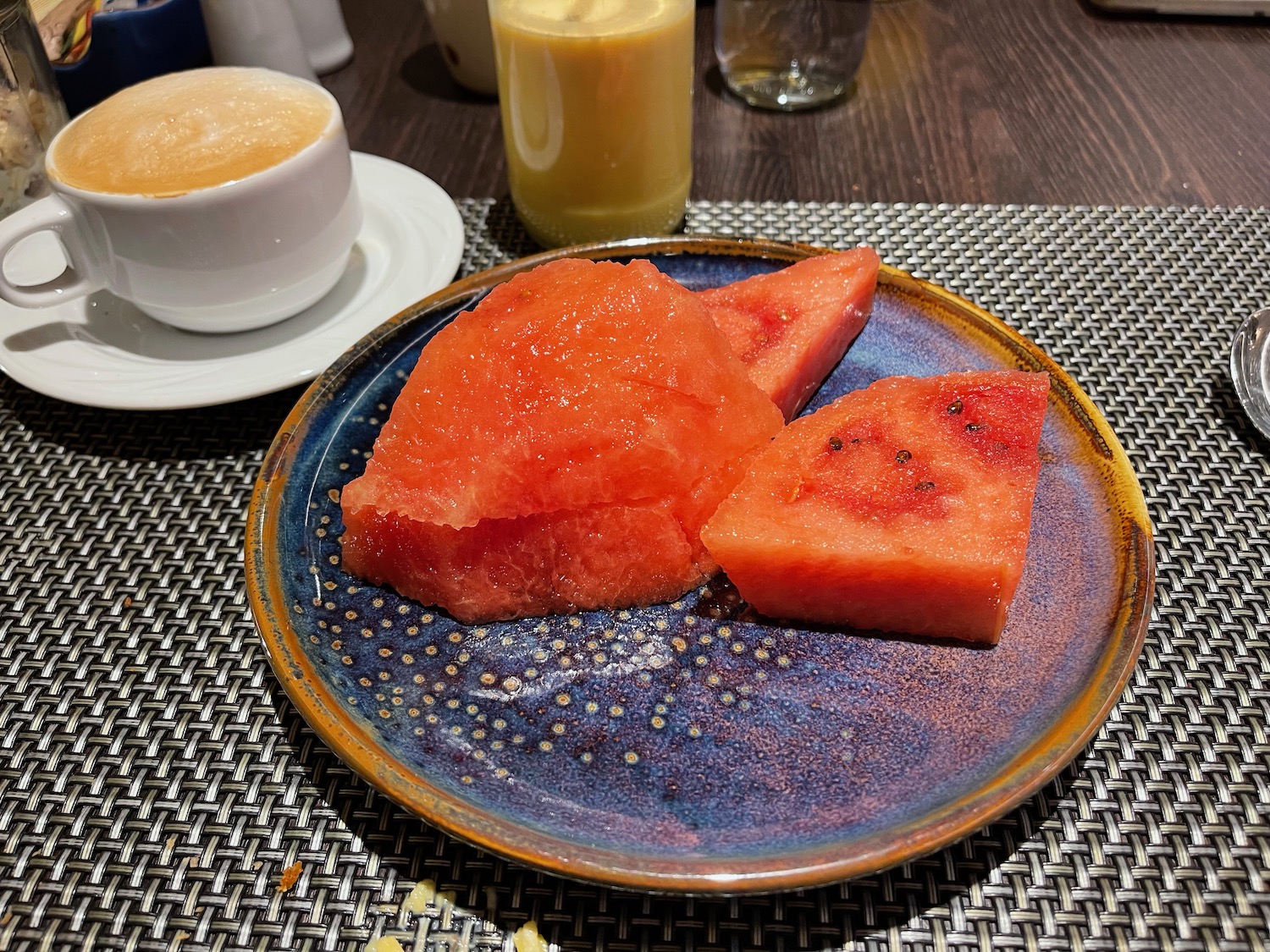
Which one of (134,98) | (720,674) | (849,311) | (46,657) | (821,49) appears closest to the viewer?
(720,674)

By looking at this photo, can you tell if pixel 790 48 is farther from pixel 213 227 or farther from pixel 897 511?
pixel 897 511

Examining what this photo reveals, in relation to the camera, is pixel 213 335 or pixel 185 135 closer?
pixel 185 135

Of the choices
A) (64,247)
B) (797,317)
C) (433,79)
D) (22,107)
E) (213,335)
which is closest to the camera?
(797,317)

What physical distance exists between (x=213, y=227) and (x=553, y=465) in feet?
2.45

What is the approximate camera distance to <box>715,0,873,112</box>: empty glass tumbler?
2320mm

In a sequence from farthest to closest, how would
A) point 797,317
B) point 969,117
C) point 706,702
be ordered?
point 969,117 → point 797,317 → point 706,702

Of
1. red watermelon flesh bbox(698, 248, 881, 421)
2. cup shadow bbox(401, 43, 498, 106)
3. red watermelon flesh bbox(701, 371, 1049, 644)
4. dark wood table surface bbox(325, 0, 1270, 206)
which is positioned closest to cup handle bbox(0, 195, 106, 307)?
dark wood table surface bbox(325, 0, 1270, 206)

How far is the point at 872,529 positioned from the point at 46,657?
3.51 ft

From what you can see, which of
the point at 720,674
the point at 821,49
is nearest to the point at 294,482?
the point at 720,674

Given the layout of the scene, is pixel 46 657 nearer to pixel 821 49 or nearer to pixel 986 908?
pixel 986 908

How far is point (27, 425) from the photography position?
1.56 m

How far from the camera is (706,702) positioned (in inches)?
39.6

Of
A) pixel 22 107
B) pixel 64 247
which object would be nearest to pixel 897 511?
pixel 64 247

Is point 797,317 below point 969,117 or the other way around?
the other way around
